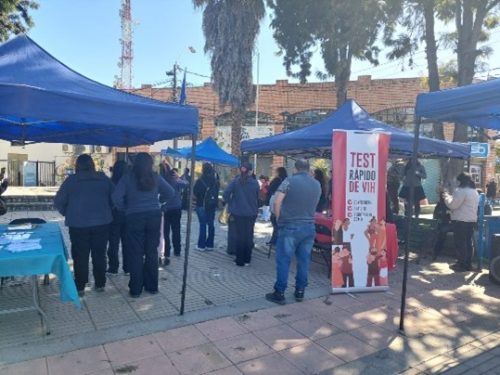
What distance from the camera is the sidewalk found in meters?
3.38

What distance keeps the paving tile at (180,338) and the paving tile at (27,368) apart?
0.98 metres

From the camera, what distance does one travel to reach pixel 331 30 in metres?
12.5

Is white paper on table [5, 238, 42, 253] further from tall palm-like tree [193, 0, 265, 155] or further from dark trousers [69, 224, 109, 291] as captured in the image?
tall palm-like tree [193, 0, 265, 155]

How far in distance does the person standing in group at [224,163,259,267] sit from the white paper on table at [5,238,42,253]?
318cm

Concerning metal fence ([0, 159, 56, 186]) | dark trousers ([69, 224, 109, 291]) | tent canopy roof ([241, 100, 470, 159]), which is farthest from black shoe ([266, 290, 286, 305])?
metal fence ([0, 159, 56, 186])

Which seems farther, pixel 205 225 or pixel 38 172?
pixel 38 172

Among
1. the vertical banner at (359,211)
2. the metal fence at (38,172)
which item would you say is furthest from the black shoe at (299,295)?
the metal fence at (38,172)

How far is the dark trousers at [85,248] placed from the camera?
471cm

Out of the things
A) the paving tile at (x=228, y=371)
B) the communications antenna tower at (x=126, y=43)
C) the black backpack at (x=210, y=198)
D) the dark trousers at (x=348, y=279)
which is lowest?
the paving tile at (x=228, y=371)

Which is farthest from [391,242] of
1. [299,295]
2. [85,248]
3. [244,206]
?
[85,248]

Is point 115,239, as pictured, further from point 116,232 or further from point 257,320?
point 257,320

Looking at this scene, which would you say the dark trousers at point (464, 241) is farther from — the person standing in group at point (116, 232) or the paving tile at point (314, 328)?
the person standing in group at point (116, 232)

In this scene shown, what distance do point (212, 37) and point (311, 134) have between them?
11.4 m

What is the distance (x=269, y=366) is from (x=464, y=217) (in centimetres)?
471
